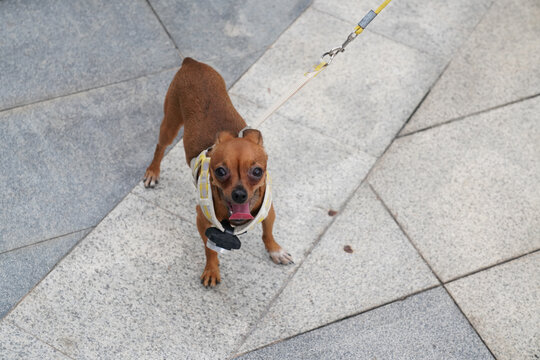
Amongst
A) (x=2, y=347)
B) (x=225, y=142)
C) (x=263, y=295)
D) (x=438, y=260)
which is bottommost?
(x=2, y=347)

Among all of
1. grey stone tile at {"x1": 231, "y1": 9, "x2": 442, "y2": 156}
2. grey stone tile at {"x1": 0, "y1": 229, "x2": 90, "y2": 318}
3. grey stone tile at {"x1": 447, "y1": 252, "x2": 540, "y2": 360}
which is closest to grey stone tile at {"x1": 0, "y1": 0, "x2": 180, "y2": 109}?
grey stone tile at {"x1": 231, "y1": 9, "x2": 442, "y2": 156}

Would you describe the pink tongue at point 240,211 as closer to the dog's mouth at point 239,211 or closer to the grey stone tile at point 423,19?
the dog's mouth at point 239,211

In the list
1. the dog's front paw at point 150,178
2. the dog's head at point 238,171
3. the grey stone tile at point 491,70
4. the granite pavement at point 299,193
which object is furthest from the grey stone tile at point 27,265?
the grey stone tile at point 491,70

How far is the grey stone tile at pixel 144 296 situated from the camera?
3803 millimetres

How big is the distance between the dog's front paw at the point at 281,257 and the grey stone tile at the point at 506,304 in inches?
47.0

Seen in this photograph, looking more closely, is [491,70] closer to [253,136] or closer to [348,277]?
[348,277]

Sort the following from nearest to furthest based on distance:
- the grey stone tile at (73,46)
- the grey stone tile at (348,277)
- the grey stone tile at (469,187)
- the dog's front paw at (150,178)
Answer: the grey stone tile at (348,277)
the grey stone tile at (469,187)
the dog's front paw at (150,178)
the grey stone tile at (73,46)

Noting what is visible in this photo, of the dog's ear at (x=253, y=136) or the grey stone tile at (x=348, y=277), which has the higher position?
the dog's ear at (x=253, y=136)

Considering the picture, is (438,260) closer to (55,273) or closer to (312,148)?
(312,148)

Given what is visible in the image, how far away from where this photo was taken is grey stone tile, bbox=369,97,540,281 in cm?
437

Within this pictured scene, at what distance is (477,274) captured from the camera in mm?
4215

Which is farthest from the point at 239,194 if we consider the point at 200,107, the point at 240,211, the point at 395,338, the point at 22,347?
the point at 22,347

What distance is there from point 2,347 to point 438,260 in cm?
313

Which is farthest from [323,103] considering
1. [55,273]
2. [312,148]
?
[55,273]
